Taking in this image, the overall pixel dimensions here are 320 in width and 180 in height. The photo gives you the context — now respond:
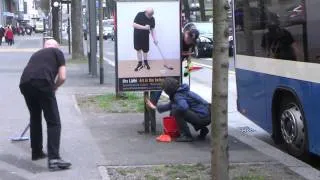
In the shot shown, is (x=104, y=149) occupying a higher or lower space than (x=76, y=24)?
lower

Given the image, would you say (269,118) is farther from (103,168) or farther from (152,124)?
(103,168)

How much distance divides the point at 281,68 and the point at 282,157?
1084 mm

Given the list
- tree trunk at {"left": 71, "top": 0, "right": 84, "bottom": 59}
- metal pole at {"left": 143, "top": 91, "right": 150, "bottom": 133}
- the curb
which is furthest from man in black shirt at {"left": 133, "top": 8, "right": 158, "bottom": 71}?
tree trunk at {"left": 71, "top": 0, "right": 84, "bottom": 59}

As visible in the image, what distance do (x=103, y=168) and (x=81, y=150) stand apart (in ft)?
3.92

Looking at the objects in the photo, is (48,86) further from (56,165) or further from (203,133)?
(203,133)

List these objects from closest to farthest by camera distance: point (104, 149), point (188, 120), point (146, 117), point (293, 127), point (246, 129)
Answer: point (293, 127) < point (104, 149) < point (188, 120) < point (146, 117) < point (246, 129)

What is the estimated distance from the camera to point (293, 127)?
7652mm

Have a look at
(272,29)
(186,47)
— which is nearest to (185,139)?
(272,29)

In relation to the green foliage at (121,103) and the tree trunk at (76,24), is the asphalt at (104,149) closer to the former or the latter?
the green foliage at (121,103)

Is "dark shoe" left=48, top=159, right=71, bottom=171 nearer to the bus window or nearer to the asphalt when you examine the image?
the asphalt

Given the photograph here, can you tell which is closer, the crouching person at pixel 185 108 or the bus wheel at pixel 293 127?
the bus wheel at pixel 293 127

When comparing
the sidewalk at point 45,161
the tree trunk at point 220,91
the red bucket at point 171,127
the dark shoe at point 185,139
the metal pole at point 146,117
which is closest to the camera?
the tree trunk at point 220,91

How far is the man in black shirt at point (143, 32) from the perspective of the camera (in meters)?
9.14

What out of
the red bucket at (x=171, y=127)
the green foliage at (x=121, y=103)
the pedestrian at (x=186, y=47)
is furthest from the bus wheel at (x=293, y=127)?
the green foliage at (x=121, y=103)
